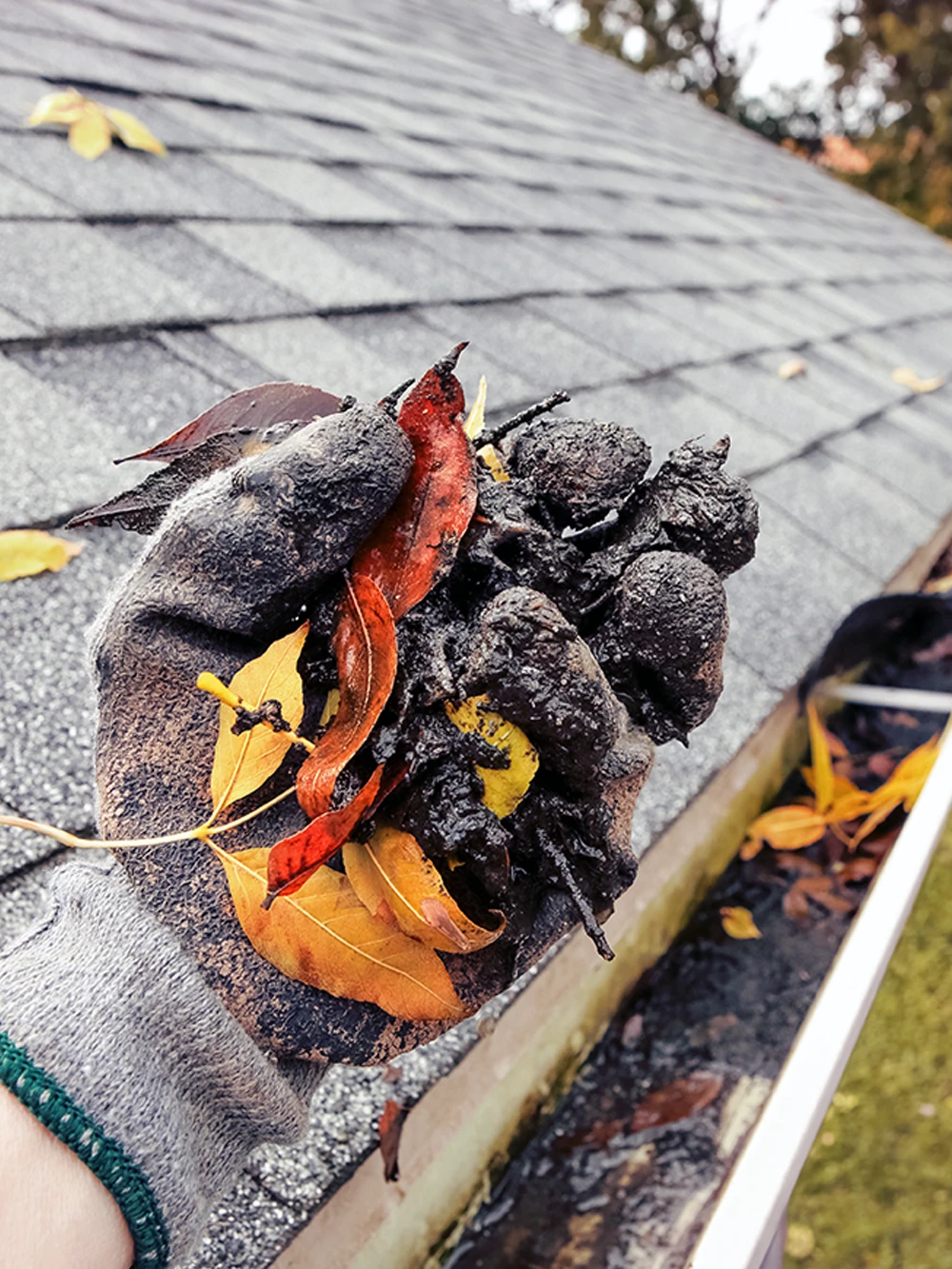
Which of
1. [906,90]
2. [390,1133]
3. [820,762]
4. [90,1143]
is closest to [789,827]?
[820,762]

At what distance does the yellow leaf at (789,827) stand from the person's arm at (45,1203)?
102 cm

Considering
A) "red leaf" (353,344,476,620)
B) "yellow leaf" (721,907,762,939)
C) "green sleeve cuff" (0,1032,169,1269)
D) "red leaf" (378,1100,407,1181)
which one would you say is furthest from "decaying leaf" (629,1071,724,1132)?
"red leaf" (353,344,476,620)

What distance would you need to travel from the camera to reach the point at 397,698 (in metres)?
0.55

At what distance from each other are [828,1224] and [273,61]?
2969mm

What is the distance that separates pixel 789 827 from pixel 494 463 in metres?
0.95

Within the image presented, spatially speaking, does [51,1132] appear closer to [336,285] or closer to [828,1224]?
[828,1224]

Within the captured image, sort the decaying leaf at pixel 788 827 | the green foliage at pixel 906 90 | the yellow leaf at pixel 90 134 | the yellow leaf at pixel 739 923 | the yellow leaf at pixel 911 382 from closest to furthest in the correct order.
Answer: the yellow leaf at pixel 739 923
the decaying leaf at pixel 788 827
the yellow leaf at pixel 90 134
the yellow leaf at pixel 911 382
the green foliage at pixel 906 90

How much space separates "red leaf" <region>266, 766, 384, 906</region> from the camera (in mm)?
512

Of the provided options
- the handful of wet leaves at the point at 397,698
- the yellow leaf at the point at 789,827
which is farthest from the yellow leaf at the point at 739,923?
the handful of wet leaves at the point at 397,698

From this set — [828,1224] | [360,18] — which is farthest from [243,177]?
[360,18]

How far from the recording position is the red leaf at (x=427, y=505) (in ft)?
1.86

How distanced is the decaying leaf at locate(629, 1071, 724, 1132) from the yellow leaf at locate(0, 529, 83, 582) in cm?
80

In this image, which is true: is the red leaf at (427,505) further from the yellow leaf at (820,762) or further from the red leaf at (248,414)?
the yellow leaf at (820,762)

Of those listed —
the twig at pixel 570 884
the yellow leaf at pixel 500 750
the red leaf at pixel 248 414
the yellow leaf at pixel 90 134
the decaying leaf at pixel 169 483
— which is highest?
the yellow leaf at pixel 90 134
